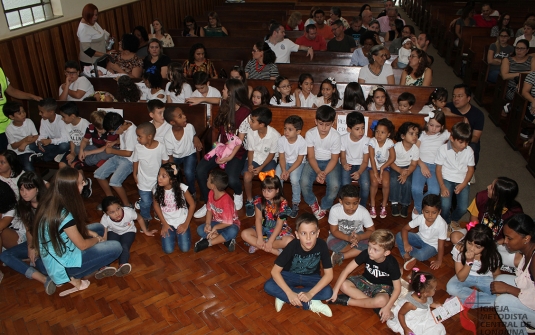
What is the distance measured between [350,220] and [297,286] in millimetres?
827

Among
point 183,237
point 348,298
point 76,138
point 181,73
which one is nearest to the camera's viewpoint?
point 348,298

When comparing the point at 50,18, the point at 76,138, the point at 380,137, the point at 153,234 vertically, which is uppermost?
the point at 50,18

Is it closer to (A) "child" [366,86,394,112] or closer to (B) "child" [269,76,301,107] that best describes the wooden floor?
(A) "child" [366,86,394,112]

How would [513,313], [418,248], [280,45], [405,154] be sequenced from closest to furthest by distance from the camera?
1. [513,313]
2. [418,248]
3. [405,154]
4. [280,45]

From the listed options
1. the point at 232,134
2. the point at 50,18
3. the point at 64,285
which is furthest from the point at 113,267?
the point at 50,18

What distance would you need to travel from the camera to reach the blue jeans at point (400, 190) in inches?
176

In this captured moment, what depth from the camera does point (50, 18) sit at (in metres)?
6.84

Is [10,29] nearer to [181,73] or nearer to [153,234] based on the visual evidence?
[181,73]

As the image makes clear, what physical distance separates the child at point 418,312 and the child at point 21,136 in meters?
4.19

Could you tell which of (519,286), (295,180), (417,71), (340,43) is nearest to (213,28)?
(340,43)

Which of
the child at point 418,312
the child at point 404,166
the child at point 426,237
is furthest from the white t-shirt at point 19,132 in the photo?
the child at point 418,312

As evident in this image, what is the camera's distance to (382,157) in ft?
14.5

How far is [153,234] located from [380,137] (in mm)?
2503

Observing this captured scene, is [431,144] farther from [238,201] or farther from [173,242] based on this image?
[173,242]
